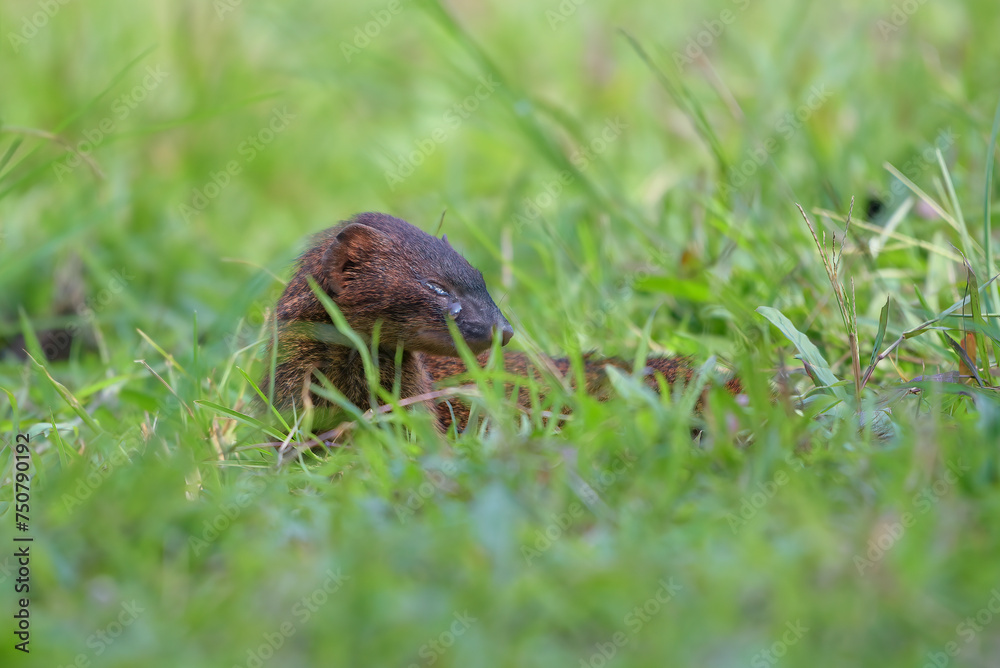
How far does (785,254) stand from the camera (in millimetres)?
4000

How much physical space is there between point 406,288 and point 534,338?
31.4 inches

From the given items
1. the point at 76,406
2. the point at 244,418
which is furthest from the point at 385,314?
the point at 76,406

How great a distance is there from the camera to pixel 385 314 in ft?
10.2

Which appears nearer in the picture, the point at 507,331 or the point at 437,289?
the point at 507,331

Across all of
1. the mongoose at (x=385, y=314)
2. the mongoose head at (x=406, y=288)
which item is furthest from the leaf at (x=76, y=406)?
the mongoose head at (x=406, y=288)

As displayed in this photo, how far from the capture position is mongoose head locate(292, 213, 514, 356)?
3.04 m

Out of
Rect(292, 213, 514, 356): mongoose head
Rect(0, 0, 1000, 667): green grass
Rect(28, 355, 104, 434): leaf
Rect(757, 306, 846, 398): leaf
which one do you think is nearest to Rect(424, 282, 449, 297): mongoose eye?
Rect(292, 213, 514, 356): mongoose head

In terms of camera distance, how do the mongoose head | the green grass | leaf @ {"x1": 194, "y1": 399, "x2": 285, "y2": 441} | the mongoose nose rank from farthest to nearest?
the mongoose head, the mongoose nose, leaf @ {"x1": 194, "y1": 399, "x2": 285, "y2": 441}, the green grass

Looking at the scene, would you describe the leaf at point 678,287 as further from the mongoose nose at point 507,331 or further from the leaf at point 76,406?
the leaf at point 76,406

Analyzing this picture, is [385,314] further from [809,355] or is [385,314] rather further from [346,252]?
[809,355]

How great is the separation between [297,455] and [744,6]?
6262mm

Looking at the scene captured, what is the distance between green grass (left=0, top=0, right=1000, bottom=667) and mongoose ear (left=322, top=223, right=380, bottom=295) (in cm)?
43

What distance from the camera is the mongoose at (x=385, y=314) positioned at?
3.05 meters

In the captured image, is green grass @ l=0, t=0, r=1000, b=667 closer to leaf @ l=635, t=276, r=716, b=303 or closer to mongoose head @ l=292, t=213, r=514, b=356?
leaf @ l=635, t=276, r=716, b=303
